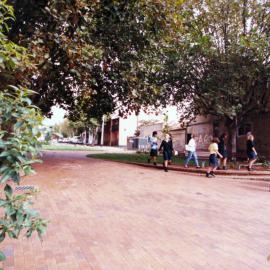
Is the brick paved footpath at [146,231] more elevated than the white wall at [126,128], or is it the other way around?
the white wall at [126,128]

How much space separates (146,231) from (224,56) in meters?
11.7

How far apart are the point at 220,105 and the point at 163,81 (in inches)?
133

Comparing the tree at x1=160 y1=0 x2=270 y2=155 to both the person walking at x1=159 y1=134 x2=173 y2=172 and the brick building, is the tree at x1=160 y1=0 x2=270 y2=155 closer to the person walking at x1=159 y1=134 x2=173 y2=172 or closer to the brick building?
the brick building

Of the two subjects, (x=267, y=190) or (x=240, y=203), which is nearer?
(x=240, y=203)

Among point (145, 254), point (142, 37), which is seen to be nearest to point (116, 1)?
point (142, 37)

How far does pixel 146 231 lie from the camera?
4.54 m

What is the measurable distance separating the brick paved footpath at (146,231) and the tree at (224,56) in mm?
7678

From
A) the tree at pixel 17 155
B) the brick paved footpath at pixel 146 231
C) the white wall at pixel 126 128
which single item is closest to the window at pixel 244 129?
the brick paved footpath at pixel 146 231

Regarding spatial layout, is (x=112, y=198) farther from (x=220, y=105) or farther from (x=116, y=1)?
(x=220, y=105)

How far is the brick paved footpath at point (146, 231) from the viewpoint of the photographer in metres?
3.46

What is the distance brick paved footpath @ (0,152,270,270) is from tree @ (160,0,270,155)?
7678 mm

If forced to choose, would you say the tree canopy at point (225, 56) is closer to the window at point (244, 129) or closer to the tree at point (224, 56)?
the tree at point (224, 56)

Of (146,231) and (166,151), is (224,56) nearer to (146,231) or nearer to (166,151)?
(166,151)

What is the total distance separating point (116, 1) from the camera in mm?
9406
